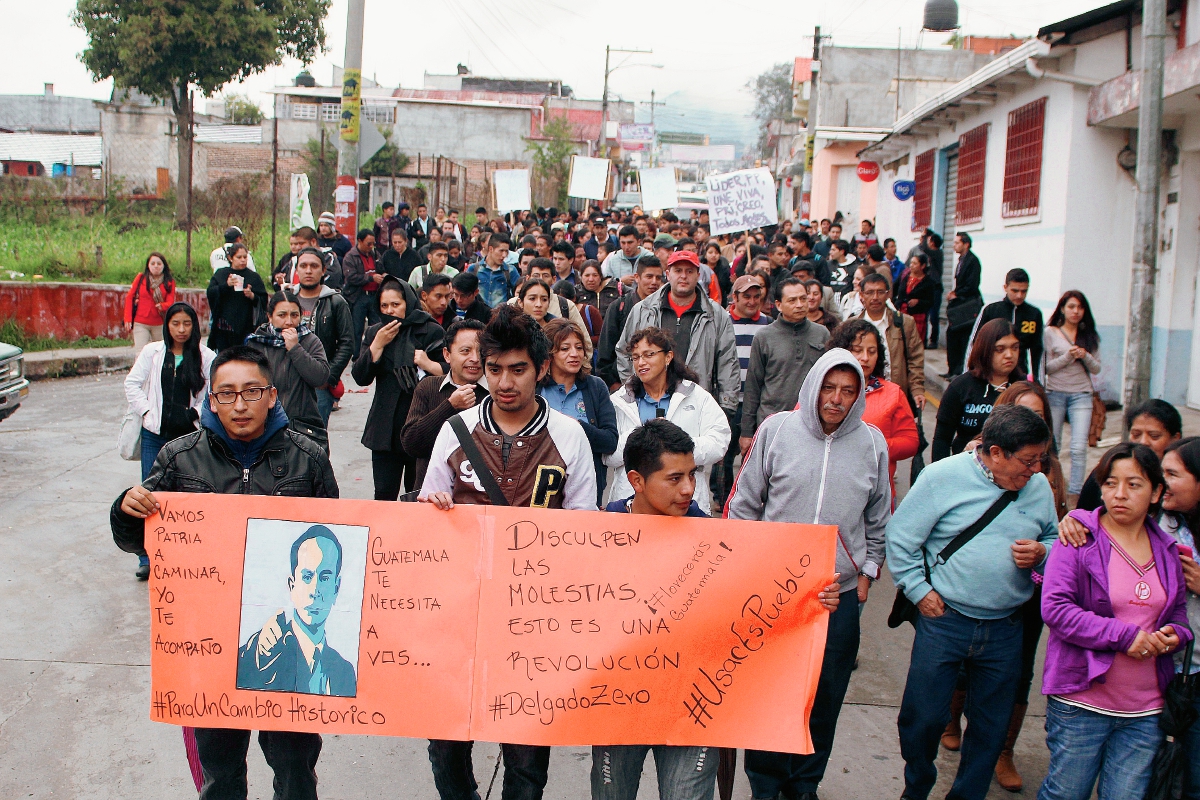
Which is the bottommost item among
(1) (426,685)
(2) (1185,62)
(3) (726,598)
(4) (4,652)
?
(4) (4,652)

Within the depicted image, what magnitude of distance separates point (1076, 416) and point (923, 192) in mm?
13138

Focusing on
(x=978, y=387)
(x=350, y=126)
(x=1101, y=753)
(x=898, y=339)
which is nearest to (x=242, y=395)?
(x=1101, y=753)

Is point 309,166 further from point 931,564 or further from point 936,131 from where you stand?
point 931,564

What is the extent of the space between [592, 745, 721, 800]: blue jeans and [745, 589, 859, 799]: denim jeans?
2.04ft

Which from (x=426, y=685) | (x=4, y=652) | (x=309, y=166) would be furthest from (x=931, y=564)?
(x=309, y=166)

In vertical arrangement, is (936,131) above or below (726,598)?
above

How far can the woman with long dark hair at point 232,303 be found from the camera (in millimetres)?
9078

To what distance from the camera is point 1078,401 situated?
778cm

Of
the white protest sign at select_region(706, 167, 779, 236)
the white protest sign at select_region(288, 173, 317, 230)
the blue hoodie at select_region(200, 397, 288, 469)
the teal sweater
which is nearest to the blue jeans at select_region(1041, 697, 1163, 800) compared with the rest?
the teal sweater

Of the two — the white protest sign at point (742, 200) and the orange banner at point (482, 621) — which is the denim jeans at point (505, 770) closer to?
the orange banner at point (482, 621)

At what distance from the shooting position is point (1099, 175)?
39.2 ft

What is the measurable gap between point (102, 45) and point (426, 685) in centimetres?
3266

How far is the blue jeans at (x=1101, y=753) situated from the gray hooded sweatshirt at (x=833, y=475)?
0.84 metres

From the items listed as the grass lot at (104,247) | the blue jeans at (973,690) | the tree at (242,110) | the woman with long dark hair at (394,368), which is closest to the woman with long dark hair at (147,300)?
the woman with long dark hair at (394,368)
